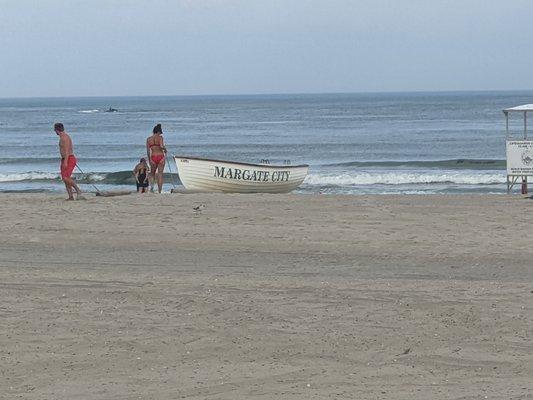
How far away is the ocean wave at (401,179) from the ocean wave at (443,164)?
266 cm

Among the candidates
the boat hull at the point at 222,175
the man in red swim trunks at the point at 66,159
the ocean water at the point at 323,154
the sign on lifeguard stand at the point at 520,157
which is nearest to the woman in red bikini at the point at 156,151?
the boat hull at the point at 222,175

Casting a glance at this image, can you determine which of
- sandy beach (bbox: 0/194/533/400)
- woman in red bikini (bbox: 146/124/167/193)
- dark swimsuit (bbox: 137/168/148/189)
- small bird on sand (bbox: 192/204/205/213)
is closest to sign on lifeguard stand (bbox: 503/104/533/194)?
sandy beach (bbox: 0/194/533/400)

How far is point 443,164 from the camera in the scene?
3166 cm

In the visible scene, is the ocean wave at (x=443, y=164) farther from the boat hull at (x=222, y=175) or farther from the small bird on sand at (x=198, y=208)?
the small bird on sand at (x=198, y=208)

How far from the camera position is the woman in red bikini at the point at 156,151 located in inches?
685

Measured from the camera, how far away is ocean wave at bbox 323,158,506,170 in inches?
1206

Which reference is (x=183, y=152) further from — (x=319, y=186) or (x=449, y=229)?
(x=449, y=229)

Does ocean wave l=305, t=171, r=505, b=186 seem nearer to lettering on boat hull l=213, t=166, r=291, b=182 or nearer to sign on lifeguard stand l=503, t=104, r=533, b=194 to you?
lettering on boat hull l=213, t=166, r=291, b=182

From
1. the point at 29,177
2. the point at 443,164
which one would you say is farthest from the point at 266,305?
the point at 443,164

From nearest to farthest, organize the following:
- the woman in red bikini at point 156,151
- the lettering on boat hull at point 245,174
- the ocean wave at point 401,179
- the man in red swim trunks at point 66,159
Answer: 1. the man in red swim trunks at point 66,159
2. the woman in red bikini at point 156,151
3. the lettering on boat hull at point 245,174
4. the ocean wave at point 401,179

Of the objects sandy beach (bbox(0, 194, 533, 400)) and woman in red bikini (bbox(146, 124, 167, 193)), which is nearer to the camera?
sandy beach (bbox(0, 194, 533, 400))

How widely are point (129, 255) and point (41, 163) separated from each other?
25.1m

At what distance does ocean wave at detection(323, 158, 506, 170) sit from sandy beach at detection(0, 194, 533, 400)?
58.1 feet

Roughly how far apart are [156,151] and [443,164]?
15878 millimetres
